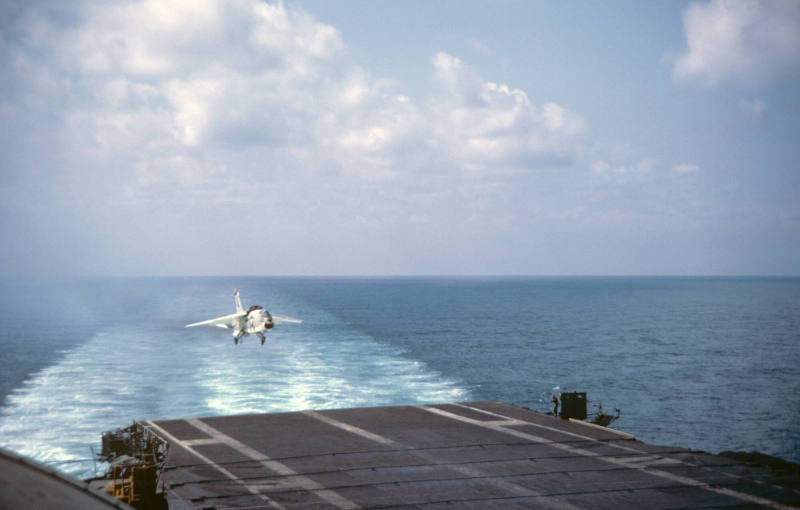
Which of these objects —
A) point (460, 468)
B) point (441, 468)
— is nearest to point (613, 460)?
point (460, 468)

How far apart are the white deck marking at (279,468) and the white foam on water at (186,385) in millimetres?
8759

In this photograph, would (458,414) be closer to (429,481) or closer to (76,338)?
(429,481)

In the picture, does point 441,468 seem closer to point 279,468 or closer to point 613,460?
point 279,468

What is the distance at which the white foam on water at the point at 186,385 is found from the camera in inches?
1901

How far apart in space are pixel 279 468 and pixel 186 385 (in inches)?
1483

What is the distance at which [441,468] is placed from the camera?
88.6 ft

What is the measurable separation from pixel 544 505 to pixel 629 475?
17.9 feet

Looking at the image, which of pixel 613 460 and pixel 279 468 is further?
pixel 613 460

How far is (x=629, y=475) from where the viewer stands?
85.6ft

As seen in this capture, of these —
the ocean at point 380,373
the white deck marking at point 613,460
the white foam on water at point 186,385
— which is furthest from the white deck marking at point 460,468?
the white foam on water at point 186,385

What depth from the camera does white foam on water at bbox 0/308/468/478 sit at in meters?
48.3

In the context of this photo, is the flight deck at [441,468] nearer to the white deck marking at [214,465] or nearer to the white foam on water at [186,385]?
the white deck marking at [214,465]

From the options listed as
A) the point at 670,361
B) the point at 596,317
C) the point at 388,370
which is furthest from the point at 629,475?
the point at 596,317

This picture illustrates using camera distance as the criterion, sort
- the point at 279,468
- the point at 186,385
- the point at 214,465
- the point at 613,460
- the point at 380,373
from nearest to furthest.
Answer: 1. the point at 279,468
2. the point at 214,465
3. the point at 613,460
4. the point at 186,385
5. the point at 380,373
